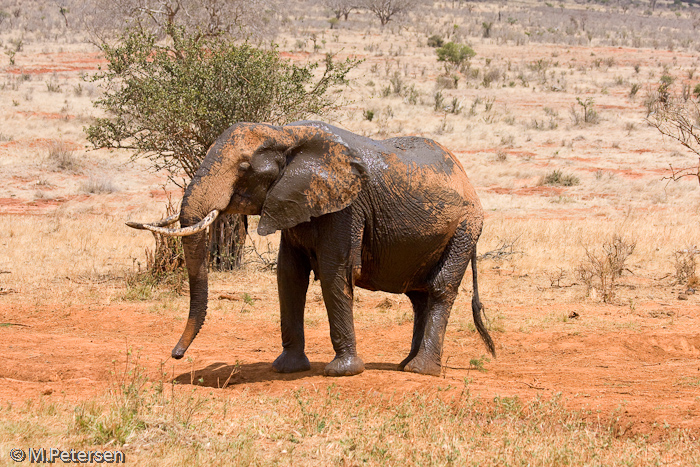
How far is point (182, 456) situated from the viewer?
4.76m

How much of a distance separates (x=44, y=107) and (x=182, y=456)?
25.2 meters

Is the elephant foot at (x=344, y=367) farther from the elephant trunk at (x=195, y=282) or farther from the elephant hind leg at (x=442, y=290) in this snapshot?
the elephant trunk at (x=195, y=282)

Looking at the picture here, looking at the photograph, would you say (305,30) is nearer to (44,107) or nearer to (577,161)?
(44,107)

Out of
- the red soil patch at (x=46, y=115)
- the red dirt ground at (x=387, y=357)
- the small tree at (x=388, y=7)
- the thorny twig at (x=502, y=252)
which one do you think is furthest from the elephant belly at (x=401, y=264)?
the small tree at (x=388, y=7)

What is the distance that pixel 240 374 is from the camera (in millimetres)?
7438

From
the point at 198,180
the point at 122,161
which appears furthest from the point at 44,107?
the point at 198,180

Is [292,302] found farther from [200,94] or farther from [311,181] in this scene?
[200,94]

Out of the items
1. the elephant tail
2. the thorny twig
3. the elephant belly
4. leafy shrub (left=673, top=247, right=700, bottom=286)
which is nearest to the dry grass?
the elephant belly

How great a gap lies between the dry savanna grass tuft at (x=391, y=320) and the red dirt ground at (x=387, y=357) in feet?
0.12

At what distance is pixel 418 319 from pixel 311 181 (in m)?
2.28

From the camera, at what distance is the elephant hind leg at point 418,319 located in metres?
7.82

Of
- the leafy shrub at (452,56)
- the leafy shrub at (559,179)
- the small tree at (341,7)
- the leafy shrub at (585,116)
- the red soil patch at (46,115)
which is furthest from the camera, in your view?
the small tree at (341,7)

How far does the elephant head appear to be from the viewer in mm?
6176

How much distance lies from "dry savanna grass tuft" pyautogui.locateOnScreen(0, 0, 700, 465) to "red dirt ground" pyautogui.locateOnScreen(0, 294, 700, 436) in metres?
0.04
